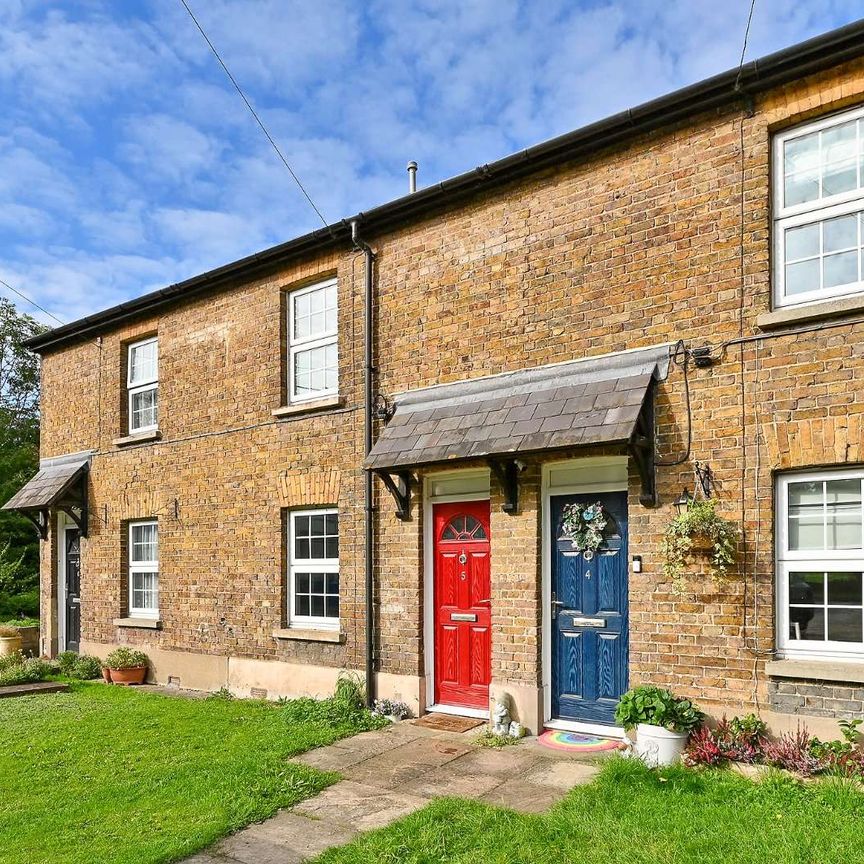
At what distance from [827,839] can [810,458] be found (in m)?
2.86

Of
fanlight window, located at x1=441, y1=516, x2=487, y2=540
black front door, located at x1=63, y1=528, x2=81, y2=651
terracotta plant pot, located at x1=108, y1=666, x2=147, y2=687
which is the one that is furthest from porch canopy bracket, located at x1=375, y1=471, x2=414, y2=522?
black front door, located at x1=63, y1=528, x2=81, y2=651

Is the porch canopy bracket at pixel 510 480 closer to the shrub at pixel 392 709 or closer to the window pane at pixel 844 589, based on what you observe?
the shrub at pixel 392 709

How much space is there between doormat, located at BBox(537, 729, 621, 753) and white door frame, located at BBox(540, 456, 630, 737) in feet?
0.26

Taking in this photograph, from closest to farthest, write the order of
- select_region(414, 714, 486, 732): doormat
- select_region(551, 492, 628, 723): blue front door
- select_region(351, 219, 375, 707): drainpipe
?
select_region(551, 492, 628, 723): blue front door < select_region(414, 714, 486, 732): doormat < select_region(351, 219, 375, 707): drainpipe

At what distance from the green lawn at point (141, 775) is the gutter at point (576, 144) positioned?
592cm

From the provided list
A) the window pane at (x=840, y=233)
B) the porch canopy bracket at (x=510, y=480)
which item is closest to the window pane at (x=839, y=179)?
the window pane at (x=840, y=233)

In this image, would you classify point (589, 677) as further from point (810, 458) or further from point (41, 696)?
point (41, 696)

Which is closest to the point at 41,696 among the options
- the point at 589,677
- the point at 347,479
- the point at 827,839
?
the point at 347,479

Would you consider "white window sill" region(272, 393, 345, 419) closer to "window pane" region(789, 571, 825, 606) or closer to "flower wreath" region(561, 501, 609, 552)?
"flower wreath" region(561, 501, 609, 552)

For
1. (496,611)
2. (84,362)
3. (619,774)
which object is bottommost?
(619,774)

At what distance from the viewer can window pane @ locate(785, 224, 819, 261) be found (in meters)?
6.82

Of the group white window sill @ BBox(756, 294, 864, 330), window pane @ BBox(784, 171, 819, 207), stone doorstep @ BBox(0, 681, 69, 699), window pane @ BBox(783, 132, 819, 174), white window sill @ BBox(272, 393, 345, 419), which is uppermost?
window pane @ BBox(783, 132, 819, 174)

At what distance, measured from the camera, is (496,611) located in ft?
27.3

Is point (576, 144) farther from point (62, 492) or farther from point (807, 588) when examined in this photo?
point (62, 492)
